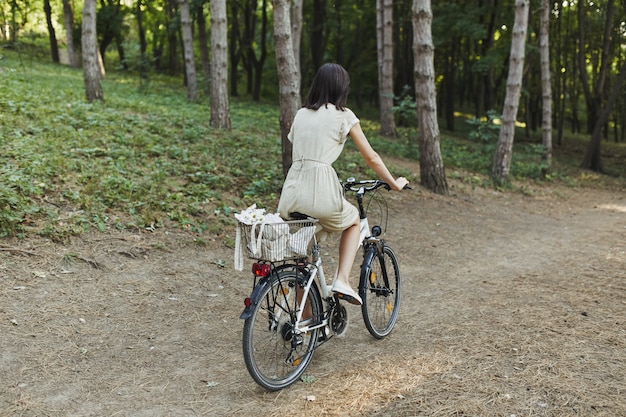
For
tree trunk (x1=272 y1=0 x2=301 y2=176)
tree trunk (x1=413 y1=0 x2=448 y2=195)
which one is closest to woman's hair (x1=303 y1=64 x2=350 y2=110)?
tree trunk (x1=272 y1=0 x2=301 y2=176)

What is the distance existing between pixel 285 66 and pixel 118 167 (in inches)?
111

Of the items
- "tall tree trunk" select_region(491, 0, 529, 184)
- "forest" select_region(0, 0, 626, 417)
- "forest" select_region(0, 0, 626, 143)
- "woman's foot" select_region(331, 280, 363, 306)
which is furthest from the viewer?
"forest" select_region(0, 0, 626, 143)

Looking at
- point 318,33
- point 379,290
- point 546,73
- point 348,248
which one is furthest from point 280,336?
point 318,33

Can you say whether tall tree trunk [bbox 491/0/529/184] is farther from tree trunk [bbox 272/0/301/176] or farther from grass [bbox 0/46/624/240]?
tree trunk [bbox 272/0/301/176]

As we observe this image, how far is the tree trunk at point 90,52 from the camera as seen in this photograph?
39.6 ft

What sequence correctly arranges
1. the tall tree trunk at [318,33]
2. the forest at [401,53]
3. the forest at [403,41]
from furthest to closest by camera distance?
the tall tree trunk at [318,33] < the forest at [403,41] < the forest at [401,53]

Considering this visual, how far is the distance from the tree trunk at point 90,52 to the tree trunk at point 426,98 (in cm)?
716

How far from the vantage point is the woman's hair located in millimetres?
3727

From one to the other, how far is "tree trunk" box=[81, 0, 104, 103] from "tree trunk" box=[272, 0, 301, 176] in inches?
244

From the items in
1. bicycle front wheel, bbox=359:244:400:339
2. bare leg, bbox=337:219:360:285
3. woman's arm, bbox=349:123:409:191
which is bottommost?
bicycle front wheel, bbox=359:244:400:339

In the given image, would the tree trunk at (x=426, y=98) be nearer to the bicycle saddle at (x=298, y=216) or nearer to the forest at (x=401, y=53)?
the forest at (x=401, y=53)

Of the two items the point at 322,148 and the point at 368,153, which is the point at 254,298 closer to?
the point at 322,148

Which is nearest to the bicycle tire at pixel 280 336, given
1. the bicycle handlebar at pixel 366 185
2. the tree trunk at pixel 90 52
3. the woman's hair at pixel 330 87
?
the bicycle handlebar at pixel 366 185

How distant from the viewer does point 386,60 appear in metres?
15.7
